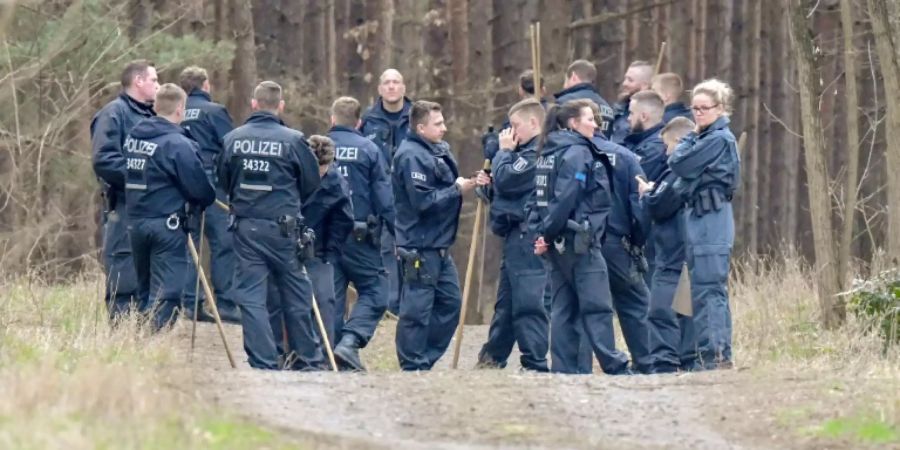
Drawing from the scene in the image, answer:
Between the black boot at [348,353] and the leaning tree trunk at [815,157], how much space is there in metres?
3.20

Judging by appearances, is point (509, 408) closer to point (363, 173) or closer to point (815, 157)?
point (363, 173)

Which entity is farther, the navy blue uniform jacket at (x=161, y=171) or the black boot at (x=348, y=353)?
the black boot at (x=348, y=353)

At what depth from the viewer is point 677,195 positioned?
1141 cm

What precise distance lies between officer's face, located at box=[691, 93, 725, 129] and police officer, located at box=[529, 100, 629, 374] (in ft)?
2.06

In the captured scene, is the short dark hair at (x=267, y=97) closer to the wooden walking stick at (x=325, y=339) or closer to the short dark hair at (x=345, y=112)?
the wooden walking stick at (x=325, y=339)

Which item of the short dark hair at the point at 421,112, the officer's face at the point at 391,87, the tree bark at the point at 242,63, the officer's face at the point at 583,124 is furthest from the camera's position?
the tree bark at the point at 242,63

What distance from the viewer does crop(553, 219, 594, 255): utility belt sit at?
37.2 feet

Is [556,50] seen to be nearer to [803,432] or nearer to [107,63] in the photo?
[107,63]

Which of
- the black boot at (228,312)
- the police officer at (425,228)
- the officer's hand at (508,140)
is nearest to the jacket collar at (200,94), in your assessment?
the black boot at (228,312)

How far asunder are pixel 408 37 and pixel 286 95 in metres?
1.66

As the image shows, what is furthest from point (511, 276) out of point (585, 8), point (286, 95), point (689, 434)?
point (585, 8)

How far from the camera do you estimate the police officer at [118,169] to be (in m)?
12.5

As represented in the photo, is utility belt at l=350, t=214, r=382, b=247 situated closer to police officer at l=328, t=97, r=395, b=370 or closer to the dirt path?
police officer at l=328, t=97, r=395, b=370

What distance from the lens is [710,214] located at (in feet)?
37.0
